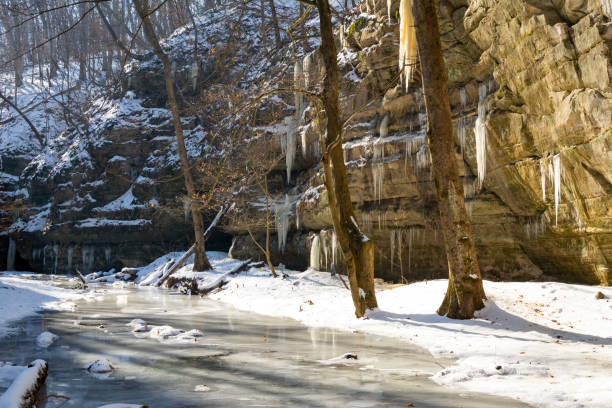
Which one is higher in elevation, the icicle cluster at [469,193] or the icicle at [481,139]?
the icicle at [481,139]

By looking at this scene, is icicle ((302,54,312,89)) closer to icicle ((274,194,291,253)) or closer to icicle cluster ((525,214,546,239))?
icicle ((274,194,291,253))

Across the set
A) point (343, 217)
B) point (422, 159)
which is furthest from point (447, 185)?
point (422, 159)

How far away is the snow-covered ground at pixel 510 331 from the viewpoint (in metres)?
4.20

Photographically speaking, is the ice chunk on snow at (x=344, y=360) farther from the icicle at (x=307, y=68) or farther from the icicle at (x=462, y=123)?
the icicle at (x=307, y=68)

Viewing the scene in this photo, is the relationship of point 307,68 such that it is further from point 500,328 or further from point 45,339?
point 45,339

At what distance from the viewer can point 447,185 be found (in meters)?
8.22

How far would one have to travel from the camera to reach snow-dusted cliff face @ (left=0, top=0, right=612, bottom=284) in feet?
39.5

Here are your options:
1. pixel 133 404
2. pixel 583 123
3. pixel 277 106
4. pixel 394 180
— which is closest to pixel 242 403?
pixel 133 404

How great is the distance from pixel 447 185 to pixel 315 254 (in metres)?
11.2

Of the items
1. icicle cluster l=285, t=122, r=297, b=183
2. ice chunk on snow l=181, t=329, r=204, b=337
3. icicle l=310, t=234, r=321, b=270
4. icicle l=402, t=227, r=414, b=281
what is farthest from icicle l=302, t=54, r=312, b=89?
ice chunk on snow l=181, t=329, r=204, b=337

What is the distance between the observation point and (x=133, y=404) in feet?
12.0

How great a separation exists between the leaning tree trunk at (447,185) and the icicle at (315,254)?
10515mm

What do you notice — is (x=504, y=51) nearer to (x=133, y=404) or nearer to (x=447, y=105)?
(x=447, y=105)

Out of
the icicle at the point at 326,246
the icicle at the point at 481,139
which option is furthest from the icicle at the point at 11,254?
the icicle at the point at 481,139
